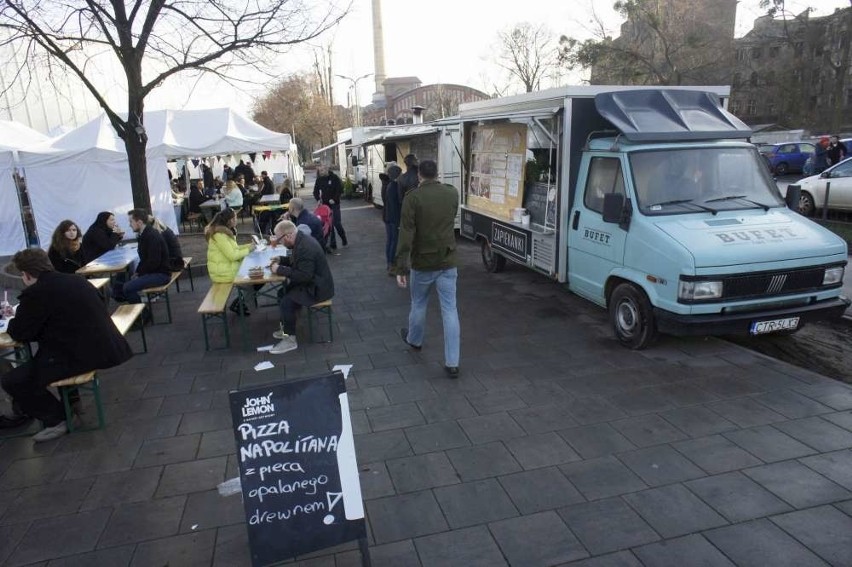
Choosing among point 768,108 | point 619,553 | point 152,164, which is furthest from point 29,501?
point 768,108

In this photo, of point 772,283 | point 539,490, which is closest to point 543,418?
point 539,490

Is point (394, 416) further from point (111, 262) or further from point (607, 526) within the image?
point (111, 262)

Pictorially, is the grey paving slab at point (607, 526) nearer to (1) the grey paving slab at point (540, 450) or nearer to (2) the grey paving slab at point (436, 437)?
(1) the grey paving slab at point (540, 450)

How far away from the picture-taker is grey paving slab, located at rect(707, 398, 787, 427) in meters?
4.47

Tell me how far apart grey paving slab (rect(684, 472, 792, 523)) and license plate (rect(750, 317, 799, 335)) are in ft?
6.62

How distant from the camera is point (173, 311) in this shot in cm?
844

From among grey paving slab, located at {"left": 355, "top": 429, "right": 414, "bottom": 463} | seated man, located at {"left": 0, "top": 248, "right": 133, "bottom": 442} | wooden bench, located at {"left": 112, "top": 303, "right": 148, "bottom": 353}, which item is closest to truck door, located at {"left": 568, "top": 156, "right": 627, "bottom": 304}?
grey paving slab, located at {"left": 355, "top": 429, "right": 414, "bottom": 463}

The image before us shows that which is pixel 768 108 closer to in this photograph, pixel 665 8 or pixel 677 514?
pixel 665 8

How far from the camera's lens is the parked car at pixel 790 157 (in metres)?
25.7

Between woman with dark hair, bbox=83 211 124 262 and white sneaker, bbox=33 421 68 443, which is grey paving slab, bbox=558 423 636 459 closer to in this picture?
white sneaker, bbox=33 421 68 443

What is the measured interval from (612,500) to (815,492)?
1243 millimetres

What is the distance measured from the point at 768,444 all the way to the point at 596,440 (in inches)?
47.3

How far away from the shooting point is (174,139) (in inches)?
640

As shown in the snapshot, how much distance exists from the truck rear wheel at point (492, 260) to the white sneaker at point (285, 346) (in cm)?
435
